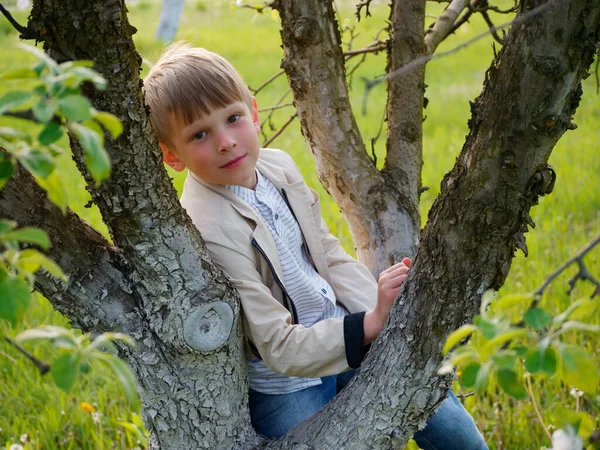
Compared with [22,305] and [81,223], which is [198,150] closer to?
[81,223]

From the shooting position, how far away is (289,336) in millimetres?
1717

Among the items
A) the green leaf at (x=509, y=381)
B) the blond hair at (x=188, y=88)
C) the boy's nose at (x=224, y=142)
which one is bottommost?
the green leaf at (x=509, y=381)

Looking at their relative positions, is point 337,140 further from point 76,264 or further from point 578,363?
point 578,363

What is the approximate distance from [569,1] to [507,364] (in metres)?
0.70

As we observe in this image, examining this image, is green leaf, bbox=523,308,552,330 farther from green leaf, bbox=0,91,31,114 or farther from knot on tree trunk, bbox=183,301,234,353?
knot on tree trunk, bbox=183,301,234,353

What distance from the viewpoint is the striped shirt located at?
1930mm

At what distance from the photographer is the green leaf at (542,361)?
2.40 feet

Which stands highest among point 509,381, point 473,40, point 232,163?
point 232,163

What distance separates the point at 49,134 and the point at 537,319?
55cm

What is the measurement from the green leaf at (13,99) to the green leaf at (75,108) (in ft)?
0.15

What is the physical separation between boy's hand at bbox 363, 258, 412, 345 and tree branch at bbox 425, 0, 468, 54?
36.6 inches

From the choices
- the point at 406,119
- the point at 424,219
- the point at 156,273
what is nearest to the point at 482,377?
the point at 156,273

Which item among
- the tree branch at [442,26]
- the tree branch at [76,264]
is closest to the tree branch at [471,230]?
the tree branch at [76,264]

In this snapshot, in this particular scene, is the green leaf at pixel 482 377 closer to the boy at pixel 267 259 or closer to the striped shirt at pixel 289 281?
the boy at pixel 267 259
